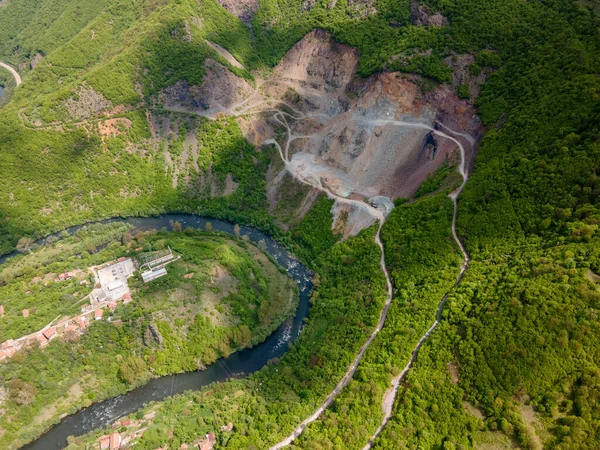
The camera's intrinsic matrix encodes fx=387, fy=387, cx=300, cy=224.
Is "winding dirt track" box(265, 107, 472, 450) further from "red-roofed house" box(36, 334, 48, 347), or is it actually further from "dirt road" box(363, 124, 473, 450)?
"red-roofed house" box(36, 334, 48, 347)

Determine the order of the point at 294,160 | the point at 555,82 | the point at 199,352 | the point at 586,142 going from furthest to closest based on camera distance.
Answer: the point at 294,160
the point at 555,82
the point at 199,352
the point at 586,142

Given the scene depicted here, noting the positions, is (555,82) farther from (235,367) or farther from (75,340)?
(75,340)

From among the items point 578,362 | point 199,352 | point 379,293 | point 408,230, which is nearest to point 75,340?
point 199,352

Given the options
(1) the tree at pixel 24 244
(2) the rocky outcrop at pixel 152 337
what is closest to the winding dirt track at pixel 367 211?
(2) the rocky outcrop at pixel 152 337

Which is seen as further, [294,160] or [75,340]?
[294,160]

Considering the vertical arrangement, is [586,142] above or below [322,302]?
above

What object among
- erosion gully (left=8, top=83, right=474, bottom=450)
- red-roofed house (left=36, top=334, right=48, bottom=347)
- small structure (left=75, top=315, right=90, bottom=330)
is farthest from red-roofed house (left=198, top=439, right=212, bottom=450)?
red-roofed house (left=36, top=334, right=48, bottom=347)

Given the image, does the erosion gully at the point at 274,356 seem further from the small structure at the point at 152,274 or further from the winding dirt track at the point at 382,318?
the small structure at the point at 152,274
